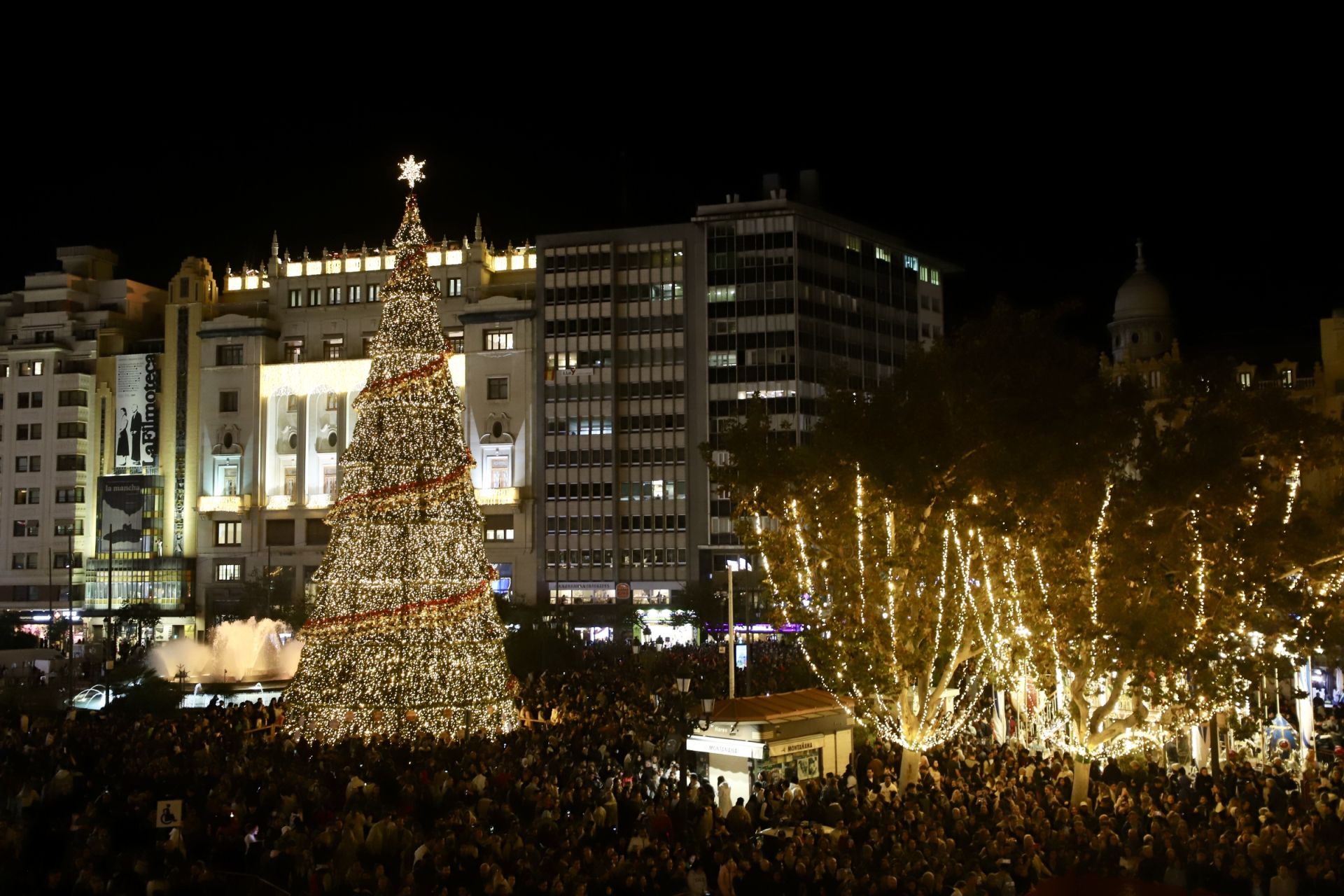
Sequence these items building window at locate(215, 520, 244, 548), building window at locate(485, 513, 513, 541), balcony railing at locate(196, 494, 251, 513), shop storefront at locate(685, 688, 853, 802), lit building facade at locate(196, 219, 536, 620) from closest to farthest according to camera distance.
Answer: shop storefront at locate(685, 688, 853, 802), building window at locate(485, 513, 513, 541), lit building facade at locate(196, 219, 536, 620), balcony railing at locate(196, 494, 251, 513), building window at locate(215, 520, 244, 548)

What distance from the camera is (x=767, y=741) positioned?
22.0 meters

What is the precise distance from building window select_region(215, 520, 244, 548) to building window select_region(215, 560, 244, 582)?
3.55 feet

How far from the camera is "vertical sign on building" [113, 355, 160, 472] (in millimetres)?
88562

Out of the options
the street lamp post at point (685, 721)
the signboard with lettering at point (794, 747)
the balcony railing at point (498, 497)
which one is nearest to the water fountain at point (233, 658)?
the street lamp post at point (685, 721)

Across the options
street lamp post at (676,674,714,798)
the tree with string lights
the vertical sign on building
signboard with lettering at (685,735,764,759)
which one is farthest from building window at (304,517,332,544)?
signboard with lettering at (685,735,764,759)

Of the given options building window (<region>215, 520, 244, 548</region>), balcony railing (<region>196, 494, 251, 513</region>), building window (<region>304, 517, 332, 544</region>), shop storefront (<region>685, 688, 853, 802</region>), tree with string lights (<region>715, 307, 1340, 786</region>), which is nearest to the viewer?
tree with string lights (<region>715, 307, 1340, 786</region>)

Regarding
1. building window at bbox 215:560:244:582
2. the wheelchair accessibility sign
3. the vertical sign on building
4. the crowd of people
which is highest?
the vertical sign on building

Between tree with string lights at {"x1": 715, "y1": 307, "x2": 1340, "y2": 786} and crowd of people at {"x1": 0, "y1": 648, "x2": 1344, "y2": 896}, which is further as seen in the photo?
tree with string lights at {"x1": 715, "y1": 307, "x2": 1340, "y2": 786}

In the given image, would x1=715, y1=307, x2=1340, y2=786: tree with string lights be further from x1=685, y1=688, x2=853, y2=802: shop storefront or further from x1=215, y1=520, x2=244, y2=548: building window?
x1=215, y1=520, x2=244, y2=548: building window

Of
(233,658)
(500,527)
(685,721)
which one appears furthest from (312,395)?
(685,721)

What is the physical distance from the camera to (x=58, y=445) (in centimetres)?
8881

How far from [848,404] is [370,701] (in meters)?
12.1

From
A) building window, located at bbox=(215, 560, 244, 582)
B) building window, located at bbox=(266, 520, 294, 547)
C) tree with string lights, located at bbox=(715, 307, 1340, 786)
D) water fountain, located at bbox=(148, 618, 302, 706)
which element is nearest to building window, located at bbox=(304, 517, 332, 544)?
building window, located at bbox=(266, 520, 294, 547)

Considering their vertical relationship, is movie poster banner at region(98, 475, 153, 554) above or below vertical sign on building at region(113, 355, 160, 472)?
below
